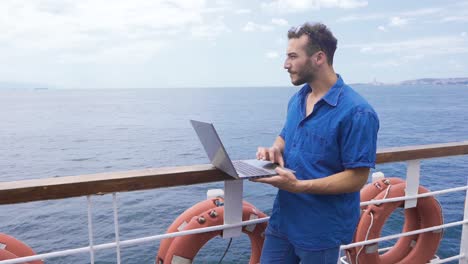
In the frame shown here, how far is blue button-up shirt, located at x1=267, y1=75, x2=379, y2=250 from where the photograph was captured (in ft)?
4.21

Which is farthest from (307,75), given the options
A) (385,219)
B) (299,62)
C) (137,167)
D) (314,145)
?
(137,167)

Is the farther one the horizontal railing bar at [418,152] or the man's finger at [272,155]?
the horizontal railing bar at [418,152]

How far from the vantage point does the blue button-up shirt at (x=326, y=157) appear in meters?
1.28

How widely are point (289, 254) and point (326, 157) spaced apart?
0.43 m

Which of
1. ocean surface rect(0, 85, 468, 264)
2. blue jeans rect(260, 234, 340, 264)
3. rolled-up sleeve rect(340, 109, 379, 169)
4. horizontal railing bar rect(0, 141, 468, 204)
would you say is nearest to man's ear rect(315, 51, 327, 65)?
rolled-up sleeve rect(340, 109, 379, 169)

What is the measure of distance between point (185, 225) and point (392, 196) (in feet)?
3.71

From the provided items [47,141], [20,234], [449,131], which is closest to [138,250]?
[20,234]

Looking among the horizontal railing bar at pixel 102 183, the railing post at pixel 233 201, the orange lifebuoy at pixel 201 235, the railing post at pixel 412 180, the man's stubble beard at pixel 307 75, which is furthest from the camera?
the railing post at pixel 412 180

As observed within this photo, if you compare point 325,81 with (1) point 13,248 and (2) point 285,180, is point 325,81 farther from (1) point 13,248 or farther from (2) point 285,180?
(1) point 13,248

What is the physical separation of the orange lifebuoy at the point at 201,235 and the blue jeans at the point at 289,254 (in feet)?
0.99

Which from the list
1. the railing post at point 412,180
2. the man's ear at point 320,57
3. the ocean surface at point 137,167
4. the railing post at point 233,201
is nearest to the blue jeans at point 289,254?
the railing post at point 233,201

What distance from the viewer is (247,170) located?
54.0 inches

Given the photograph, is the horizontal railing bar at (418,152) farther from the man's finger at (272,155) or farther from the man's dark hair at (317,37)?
the man's dark hair at (317,37)

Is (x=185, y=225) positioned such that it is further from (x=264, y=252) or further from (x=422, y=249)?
(x=422, y=249)
